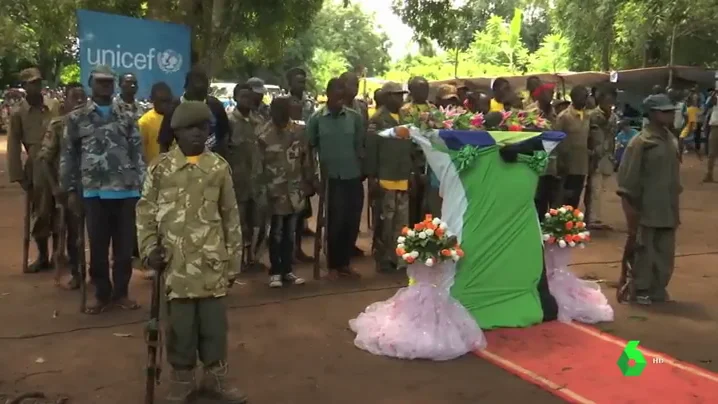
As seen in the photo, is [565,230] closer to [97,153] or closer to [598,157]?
[97,153]

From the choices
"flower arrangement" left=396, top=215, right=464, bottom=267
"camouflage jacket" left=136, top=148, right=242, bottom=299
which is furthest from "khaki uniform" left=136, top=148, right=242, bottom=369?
"flower arrangement" left=396, top=215, right=464, bottom=267

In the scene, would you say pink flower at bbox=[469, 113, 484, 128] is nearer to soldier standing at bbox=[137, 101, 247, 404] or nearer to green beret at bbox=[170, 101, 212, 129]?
soldier standing at bbox=[137, 101, 247, 404]

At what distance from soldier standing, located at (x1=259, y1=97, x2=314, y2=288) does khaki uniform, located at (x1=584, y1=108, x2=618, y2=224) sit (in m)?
4.43

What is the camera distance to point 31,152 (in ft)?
25.2

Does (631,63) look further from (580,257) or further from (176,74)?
(176,74)

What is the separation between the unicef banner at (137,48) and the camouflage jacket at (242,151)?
91 centimetres

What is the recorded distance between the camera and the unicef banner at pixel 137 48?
729cm

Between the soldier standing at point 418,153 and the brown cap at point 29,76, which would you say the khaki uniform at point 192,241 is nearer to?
the brown cap at point 29,76

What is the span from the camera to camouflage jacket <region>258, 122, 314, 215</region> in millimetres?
7129

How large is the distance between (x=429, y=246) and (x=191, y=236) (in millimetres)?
1883

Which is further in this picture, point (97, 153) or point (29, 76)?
point (29, 76)

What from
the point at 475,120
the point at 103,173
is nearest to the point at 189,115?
the point at 103,173

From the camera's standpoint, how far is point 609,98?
10367 millimetres

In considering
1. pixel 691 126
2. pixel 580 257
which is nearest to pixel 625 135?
pixel 691 126
